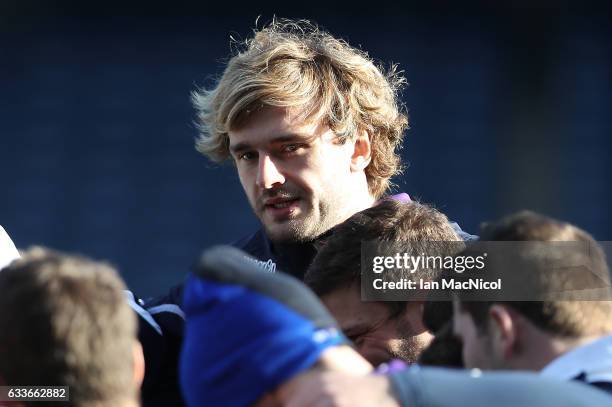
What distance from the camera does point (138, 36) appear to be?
8164mm

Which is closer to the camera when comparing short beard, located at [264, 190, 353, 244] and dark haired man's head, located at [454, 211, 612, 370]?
dark haired man's head, located at [454, 211, 612, 370]

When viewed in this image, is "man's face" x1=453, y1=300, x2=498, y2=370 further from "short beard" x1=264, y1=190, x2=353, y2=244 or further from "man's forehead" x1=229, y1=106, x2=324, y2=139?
"man's forehead" x1=229, y1=106, x2=324, y2=139

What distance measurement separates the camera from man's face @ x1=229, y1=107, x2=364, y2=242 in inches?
107

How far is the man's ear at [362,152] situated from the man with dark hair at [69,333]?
1.59m

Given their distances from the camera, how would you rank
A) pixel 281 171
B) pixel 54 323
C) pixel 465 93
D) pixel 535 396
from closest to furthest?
pixel 535 396 < pixel 54 323 < pixel 281 171 < pixel 465 93

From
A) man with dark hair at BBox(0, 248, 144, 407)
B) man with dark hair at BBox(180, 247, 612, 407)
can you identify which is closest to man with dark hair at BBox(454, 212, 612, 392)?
man with dark hair at BBox(180, 247, 612, 407)

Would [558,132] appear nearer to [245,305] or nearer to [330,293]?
[330,293]

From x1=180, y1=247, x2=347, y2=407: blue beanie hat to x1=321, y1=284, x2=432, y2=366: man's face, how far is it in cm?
68

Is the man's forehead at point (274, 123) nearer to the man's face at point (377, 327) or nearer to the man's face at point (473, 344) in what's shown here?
the man's face at point (377, 327)

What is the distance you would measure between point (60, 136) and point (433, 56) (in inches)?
106

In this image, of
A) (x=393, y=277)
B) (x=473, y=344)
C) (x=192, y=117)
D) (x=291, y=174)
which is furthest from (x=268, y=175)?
(x=192, y=117)

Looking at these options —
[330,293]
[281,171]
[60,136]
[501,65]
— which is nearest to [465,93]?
[501,65]

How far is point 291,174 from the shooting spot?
2766 mm

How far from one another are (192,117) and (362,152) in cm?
502
